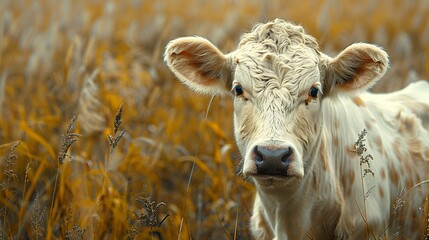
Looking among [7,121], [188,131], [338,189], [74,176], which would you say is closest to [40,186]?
[74,176]

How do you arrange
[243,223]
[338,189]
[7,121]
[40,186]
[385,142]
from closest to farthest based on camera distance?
[338,189], [385,142], [243,223], [40,186], [7,121]

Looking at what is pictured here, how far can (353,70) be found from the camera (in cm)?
440

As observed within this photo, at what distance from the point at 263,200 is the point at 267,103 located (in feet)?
2.36

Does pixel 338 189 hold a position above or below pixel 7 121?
below

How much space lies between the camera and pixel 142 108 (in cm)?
738

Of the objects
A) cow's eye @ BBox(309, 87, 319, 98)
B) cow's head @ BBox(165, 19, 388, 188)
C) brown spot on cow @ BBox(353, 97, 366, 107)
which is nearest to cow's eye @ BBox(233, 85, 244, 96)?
cow's head @ BBox(165, 19, 388, 188)

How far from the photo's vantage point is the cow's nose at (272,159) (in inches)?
142

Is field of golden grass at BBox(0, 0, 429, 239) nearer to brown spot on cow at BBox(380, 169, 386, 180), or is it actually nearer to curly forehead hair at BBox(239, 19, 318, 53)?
curly forehead hair at BBox(239, 19, 318, 53)

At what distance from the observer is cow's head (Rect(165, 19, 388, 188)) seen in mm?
3750

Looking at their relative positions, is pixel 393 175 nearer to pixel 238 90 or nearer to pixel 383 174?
pixel 383 174

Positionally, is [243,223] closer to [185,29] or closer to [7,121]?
[7,121]

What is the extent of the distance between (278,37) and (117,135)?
139 cm

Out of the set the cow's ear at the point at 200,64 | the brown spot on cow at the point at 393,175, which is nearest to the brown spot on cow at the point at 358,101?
the brown spot on cow at the point at 393,175

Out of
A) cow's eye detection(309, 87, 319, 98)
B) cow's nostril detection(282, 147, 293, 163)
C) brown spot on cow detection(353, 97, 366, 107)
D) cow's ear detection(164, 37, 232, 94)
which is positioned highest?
cow's ear detection(164, 37, 232, 94)
